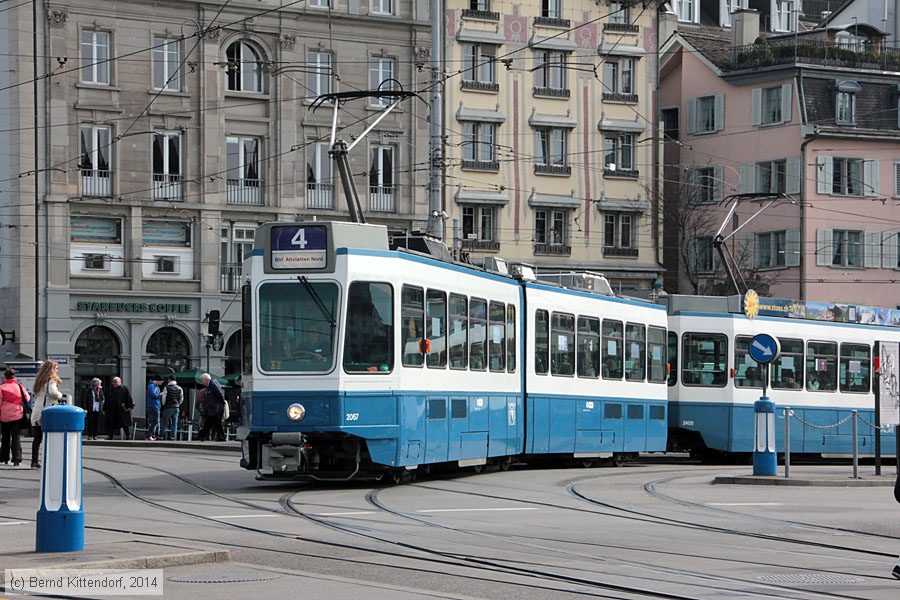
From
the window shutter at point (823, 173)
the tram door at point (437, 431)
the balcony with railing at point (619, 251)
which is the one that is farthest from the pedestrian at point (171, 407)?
the window shutter at point (823, 173)

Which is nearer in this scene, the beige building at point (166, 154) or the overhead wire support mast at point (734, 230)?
the overhead wire support mast at point (734, 230)

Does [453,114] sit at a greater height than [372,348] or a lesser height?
greater

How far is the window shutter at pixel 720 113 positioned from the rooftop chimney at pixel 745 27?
11.8 feet

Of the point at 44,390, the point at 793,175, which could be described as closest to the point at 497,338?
the point at 44,390

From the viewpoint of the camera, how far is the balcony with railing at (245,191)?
5256 cm

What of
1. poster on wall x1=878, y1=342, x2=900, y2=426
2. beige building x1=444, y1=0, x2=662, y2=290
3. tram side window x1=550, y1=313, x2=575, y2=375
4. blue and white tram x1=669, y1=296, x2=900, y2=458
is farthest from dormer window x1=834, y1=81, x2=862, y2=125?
poster on wall x1=878, y1=342, x2=900, y2=426

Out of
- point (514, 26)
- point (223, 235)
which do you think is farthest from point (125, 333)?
point (514, 26)

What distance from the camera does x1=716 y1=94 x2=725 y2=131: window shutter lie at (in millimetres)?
62594

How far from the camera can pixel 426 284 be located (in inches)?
827

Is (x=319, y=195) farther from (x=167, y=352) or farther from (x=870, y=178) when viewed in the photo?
(x=870, y=178)

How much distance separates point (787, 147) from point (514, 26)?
11.0m

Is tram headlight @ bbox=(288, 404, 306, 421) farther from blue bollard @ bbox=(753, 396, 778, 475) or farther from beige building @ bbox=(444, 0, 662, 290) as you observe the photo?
beige building @ bbox=(444, 0, 662, 290)

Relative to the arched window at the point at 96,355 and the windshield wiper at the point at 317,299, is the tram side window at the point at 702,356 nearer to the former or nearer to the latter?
the windshield wiper at the point at 317,299

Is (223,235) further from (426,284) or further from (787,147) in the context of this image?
(426,284)
